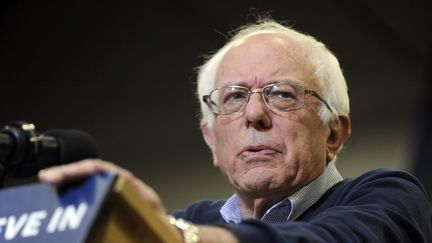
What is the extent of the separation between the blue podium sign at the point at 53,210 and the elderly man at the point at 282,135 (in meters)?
0.83

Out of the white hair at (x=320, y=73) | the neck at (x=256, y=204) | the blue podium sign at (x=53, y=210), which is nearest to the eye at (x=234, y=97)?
the white hair at (x=320, y=73)

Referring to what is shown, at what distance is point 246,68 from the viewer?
1972 mm

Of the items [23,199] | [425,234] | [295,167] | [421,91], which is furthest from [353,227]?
[421,91]

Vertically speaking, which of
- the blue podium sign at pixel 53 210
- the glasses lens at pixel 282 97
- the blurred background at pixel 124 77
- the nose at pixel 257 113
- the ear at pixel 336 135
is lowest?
the blurred background at pixel 124 77

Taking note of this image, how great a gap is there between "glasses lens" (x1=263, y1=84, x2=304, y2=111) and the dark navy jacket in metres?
0.23

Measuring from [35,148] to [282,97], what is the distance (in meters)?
1.01

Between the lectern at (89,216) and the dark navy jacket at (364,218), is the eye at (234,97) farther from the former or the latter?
the lectern at (89,216)

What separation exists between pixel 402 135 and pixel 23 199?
8.49 ft

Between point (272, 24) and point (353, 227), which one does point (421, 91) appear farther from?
point (353, 227)

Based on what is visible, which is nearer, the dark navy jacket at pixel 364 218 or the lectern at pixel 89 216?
the lectern at pixel 89 216

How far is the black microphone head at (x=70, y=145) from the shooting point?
1.05 meters

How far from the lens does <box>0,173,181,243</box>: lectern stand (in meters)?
0.81

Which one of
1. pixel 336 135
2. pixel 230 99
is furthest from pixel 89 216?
pixel 336 135

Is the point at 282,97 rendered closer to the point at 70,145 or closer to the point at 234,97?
the point at 234,97
